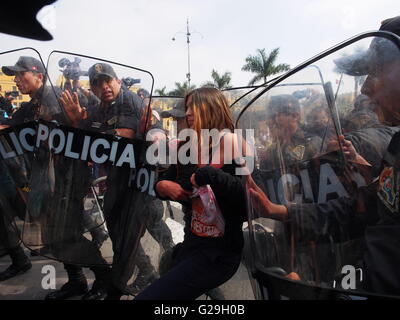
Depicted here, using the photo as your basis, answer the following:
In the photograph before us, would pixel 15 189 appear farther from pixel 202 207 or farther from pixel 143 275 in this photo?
pixel 202 207

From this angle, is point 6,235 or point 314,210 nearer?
point 314,210

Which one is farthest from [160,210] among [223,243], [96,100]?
[96,100]

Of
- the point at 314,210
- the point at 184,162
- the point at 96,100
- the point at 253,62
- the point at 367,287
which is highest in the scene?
the point at 253,62

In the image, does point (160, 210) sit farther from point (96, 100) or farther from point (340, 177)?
point (340, 177)

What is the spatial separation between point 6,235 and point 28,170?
4.21 ft

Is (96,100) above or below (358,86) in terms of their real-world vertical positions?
above

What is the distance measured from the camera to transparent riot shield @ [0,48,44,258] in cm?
229

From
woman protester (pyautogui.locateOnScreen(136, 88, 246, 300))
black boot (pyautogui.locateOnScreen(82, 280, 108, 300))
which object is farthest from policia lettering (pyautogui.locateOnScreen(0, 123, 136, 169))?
black boot (pyautogui.locateOnScreen(82, 280, 108, 300))

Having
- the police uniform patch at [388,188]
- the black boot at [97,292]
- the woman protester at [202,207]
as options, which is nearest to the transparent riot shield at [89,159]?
the woman protester at [202,207]

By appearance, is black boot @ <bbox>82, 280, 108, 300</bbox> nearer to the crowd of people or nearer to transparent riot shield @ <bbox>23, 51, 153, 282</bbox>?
the crowd of people

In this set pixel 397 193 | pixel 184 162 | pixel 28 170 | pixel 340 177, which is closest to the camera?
pixel 397 193

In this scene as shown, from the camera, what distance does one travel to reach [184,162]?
5.54 ft

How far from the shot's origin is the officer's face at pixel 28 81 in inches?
95.2

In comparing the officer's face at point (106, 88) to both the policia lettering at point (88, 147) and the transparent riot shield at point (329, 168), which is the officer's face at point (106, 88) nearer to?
the policia lettering at point (88, 147)
